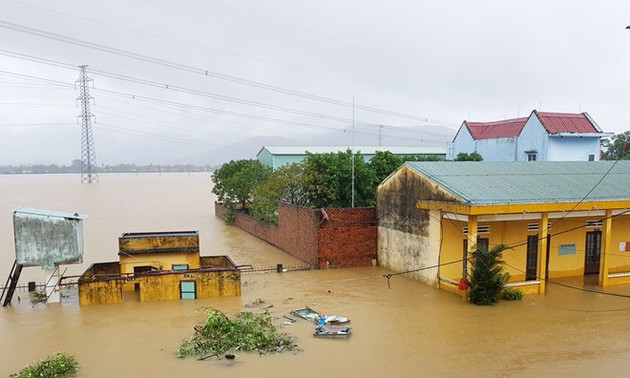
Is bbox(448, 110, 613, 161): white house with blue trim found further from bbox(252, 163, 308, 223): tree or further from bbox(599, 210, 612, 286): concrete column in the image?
bbox(252, 163, 308, 223): tree

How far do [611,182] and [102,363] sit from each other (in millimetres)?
19321

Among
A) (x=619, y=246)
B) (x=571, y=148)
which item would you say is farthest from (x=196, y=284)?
(x=571, y=148)

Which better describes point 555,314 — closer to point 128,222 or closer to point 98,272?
point 98,272

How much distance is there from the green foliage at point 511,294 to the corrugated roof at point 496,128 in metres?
21.0

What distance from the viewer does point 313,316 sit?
47.0 ft

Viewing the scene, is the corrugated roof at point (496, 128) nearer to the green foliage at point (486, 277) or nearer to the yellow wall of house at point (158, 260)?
the green foliage at point (486, 277)

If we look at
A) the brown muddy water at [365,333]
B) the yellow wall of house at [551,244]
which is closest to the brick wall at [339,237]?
the brown muddy water at [365,333]

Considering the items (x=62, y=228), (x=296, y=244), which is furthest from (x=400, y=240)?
(x=62, y=228)

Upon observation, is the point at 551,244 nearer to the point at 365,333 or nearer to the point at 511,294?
the point at 511,294

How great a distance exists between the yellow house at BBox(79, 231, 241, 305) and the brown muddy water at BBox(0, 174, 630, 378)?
0.47 metres

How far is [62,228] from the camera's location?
54.3ft

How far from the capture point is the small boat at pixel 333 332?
1270 cm

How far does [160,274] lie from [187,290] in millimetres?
1091

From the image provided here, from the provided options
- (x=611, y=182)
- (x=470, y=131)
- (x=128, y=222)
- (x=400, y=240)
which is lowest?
(x=128, y=222)
